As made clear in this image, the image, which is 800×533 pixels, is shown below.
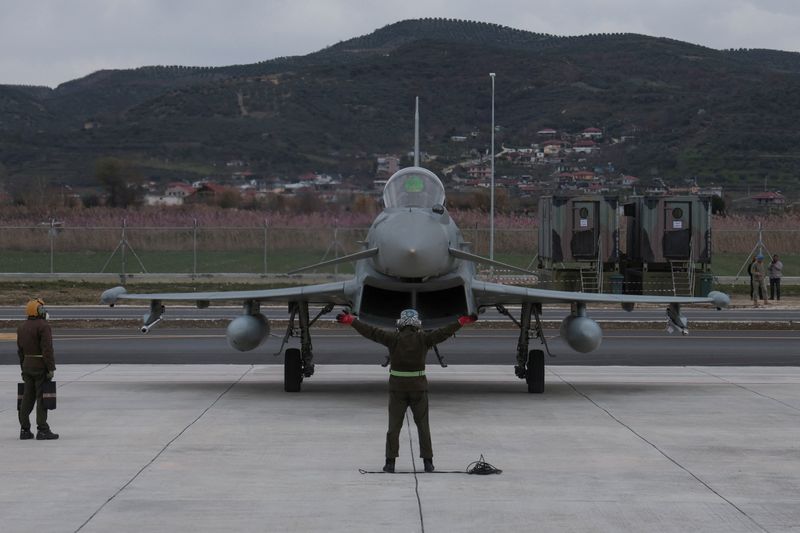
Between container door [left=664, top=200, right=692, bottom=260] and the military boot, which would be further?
container door [left=664, top=200, right=692, bottom=260]

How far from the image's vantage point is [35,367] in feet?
43.3

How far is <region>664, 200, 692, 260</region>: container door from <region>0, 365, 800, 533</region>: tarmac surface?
743 inches

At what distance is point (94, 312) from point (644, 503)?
26.8 m

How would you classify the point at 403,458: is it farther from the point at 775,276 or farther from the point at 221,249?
the point at 221,249

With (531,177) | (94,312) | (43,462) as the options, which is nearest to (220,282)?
(94,312)

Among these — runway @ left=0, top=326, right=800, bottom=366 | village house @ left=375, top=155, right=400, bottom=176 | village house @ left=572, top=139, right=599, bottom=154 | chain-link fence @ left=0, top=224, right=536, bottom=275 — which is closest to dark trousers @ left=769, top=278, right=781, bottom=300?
runway @ left=0, top=326, right=800, bottom=366

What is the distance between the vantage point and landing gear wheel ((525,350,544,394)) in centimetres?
1770

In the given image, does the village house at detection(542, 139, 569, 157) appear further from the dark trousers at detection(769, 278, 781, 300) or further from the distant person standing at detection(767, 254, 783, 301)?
the distant person standing at detection(767, 254, 783, 301)

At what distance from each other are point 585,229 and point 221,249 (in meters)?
17.7

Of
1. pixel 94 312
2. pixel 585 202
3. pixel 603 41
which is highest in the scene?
pixel 603 41

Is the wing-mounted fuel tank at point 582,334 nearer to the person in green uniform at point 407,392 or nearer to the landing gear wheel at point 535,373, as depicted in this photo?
the landing gear wheel at point 535,373

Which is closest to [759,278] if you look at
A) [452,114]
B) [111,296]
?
[111,296]

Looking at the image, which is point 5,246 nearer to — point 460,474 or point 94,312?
point 94,312

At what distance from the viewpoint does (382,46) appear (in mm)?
167750
